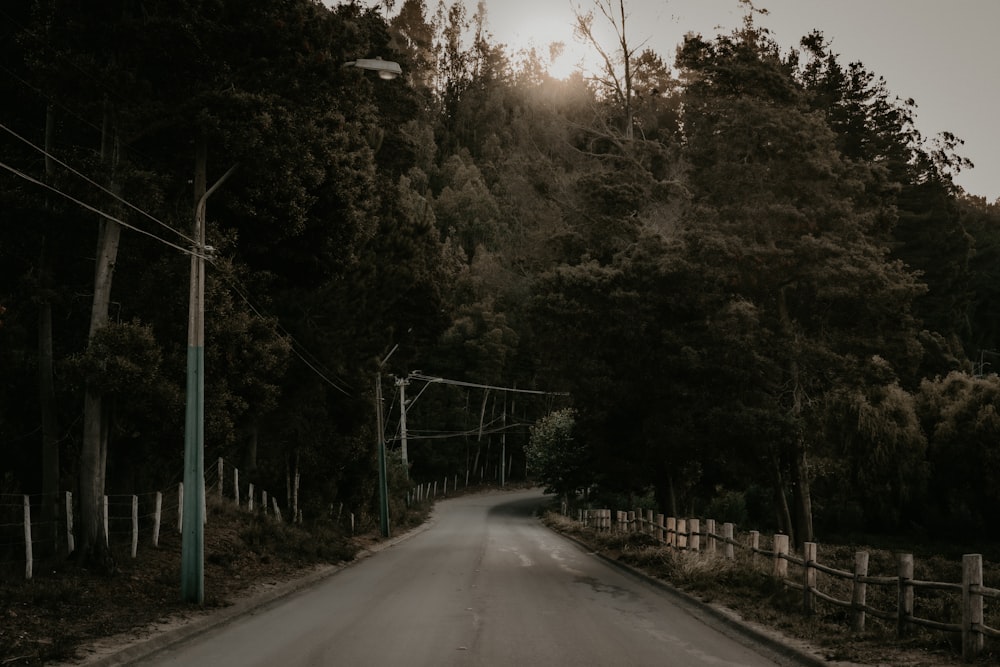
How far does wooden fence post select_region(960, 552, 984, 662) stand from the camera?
30.5ft

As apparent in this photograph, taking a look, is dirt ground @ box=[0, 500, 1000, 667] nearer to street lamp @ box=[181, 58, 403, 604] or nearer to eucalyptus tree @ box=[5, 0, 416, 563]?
street lamp @ box=[181, 58, 403, 604]

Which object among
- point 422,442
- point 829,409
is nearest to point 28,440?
point 829,409

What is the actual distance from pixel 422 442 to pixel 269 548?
6394 cm

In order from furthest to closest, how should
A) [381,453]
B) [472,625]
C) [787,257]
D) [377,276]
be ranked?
1. [381,453]
2. [377,276]
3. [787,257]
4. [472,625]

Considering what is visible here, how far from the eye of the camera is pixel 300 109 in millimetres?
17922

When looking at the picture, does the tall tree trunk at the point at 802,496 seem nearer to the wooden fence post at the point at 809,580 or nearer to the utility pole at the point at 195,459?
the wooden fence post at the point at 809,580

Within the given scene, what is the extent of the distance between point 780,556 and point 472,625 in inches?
224

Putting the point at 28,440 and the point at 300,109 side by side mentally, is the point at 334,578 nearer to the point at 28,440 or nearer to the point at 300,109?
the point at 28,440

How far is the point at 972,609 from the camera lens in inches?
369

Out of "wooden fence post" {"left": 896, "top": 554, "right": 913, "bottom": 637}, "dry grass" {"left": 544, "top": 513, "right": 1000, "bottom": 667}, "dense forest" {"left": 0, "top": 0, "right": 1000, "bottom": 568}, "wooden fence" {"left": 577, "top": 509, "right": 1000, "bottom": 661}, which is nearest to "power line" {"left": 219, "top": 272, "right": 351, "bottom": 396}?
"dense forest" {"left": 0, "top": 0, "right": 1000, "bottom": 568}

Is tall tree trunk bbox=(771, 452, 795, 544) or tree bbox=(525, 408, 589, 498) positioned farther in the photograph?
tree bbox=(525, 408, 589, 498)

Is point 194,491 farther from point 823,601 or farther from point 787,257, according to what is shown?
point 787,257

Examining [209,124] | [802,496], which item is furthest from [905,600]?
[802,496]

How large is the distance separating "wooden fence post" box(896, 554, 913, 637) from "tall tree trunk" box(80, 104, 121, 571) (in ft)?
39.6
